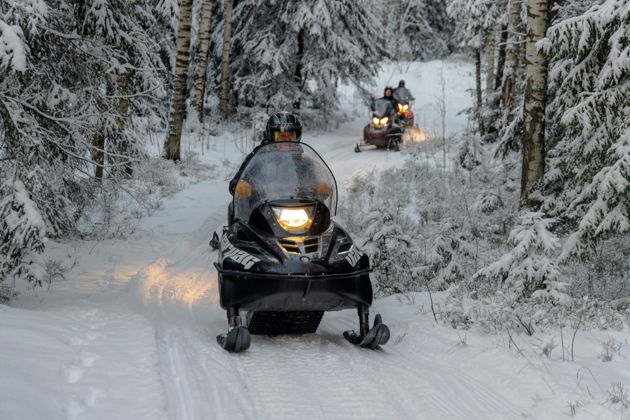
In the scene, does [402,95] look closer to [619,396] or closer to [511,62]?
[511,62]

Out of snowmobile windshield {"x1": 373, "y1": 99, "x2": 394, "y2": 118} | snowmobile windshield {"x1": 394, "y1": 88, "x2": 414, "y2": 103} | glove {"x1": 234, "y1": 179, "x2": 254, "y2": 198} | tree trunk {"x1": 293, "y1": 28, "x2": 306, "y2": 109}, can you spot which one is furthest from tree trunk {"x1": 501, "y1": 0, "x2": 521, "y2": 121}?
tree trunk {"x1": 293, "y1": 28, "x2": 306, "y2": 109}

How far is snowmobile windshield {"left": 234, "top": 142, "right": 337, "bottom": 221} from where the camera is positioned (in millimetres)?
6734

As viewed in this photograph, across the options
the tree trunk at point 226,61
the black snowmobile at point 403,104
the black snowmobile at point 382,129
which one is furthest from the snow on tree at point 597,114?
the tree trunk at point 226,61

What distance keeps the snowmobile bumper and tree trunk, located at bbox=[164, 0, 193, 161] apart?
10.8m

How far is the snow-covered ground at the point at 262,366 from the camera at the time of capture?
457 centimetres

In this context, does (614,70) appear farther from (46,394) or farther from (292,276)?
(46,394)

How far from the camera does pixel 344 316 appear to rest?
7719 millimetres

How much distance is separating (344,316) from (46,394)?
13.3 ft

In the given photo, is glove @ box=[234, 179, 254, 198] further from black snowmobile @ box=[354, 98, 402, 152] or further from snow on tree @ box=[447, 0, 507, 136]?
black snowmobile @ box=[354, 98, 402, 152]

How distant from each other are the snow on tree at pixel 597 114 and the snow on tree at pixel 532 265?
1.00 metres

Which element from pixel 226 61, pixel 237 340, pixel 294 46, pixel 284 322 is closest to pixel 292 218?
pixel 284 322

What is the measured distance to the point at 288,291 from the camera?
600 cm

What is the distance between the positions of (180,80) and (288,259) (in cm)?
1126

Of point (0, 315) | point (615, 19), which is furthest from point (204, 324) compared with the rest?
point (615, 19)
